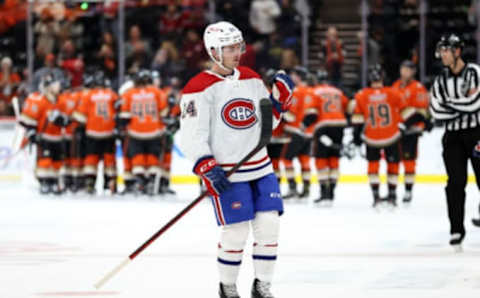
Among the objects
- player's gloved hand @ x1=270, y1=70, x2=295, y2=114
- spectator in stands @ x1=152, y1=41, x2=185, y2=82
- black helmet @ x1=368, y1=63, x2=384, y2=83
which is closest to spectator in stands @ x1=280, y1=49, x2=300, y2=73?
spectator in stands @ x1=152, y1=41, x2=185, y2=82

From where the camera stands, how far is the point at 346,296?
15.6 feet

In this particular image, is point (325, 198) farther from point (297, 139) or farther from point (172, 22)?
point (172, 22)

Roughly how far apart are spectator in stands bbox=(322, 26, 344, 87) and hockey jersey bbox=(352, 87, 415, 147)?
138 inches

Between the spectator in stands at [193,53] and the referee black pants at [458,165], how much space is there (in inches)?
299

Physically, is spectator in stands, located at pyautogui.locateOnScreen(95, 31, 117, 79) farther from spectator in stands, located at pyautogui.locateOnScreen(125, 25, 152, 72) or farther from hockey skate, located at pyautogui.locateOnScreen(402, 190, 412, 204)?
hockey skate, located at pyautogui.locateOnScreen(402, 190, 412, 204)

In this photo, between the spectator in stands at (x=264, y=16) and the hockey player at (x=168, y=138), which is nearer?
the hockey player at (x=168, y=138)

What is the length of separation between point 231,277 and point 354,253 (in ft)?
6.92

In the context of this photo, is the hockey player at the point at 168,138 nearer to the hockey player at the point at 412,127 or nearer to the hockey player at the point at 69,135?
the hockey player at the point at 69,135

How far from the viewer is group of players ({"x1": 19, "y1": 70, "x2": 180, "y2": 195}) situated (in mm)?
11781

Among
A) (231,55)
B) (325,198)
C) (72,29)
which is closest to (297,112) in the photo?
(325,198)

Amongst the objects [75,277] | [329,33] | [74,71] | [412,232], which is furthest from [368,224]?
[74,71]

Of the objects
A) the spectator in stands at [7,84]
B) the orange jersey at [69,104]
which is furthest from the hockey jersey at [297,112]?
the spectator in stands at [7,84]

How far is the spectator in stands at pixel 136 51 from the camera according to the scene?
1369cm

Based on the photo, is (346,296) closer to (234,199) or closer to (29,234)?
(234,199)
